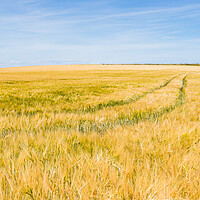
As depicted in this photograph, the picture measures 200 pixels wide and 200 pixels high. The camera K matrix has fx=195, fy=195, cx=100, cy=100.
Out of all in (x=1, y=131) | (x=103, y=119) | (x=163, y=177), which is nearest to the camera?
(x=163, y=177)

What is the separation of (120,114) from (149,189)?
3522 mm

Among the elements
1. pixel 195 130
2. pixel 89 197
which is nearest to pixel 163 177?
pixel 89 197

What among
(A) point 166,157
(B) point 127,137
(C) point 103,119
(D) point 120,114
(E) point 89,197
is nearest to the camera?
(E) point 89,197

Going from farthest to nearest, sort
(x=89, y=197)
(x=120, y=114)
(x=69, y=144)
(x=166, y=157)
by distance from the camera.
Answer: (x=120, y=114), (x=69, y=144), (x=166, y=157), (x=89, y=197)

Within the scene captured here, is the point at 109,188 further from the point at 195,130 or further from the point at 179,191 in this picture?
the point at 195,130

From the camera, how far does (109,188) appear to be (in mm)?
1137

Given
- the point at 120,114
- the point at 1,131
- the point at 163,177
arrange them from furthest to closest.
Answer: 1. the point at 120,114
2. the point at 1,131
3. the point at 163,177

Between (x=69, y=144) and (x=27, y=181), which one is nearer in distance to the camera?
(x=27, y=181)

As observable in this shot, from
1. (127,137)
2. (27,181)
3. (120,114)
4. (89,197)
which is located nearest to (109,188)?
(89,197)

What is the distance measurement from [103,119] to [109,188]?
9.59 ft

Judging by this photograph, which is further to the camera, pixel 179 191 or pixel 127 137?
pixel 127 137

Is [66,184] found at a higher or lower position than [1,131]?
higher

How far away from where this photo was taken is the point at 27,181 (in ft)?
3.81

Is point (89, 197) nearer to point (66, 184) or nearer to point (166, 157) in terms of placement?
point (66, 184)
